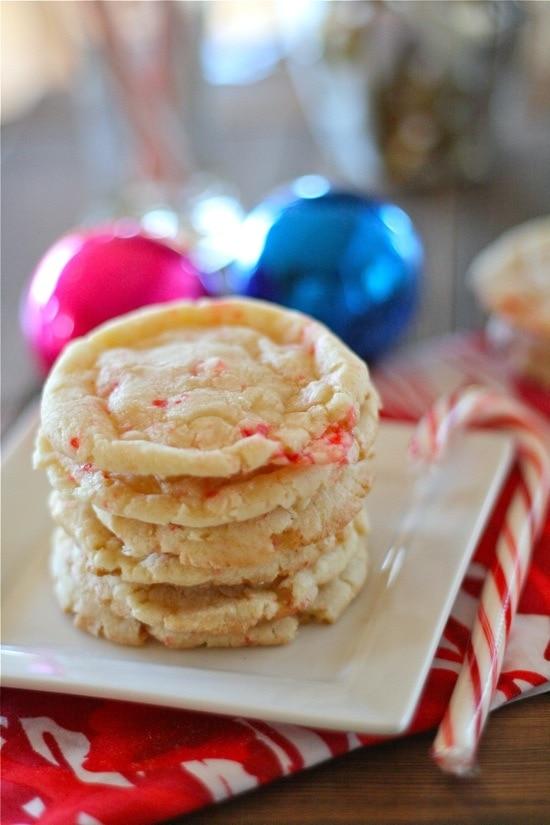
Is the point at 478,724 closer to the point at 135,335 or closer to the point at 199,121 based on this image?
the point at 135,335

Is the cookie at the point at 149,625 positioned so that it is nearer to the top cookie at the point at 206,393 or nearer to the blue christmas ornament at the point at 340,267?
the top cookie at the point at 206,393

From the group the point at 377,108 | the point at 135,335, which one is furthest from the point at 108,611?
the point at 377,108

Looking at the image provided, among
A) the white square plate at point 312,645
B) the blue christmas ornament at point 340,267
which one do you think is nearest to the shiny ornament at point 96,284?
the blue christmas ornament at point 340,267

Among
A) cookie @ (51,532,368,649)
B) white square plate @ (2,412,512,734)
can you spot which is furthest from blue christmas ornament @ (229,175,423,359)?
cookie @ (51,532,368,649)

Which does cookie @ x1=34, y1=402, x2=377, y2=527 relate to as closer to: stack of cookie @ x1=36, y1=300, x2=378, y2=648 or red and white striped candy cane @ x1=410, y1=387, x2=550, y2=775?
stack of cookie @ x1=36, y1=300, x2=378, y2=648

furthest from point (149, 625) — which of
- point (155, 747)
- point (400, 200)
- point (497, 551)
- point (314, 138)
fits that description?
point (314, 138)
